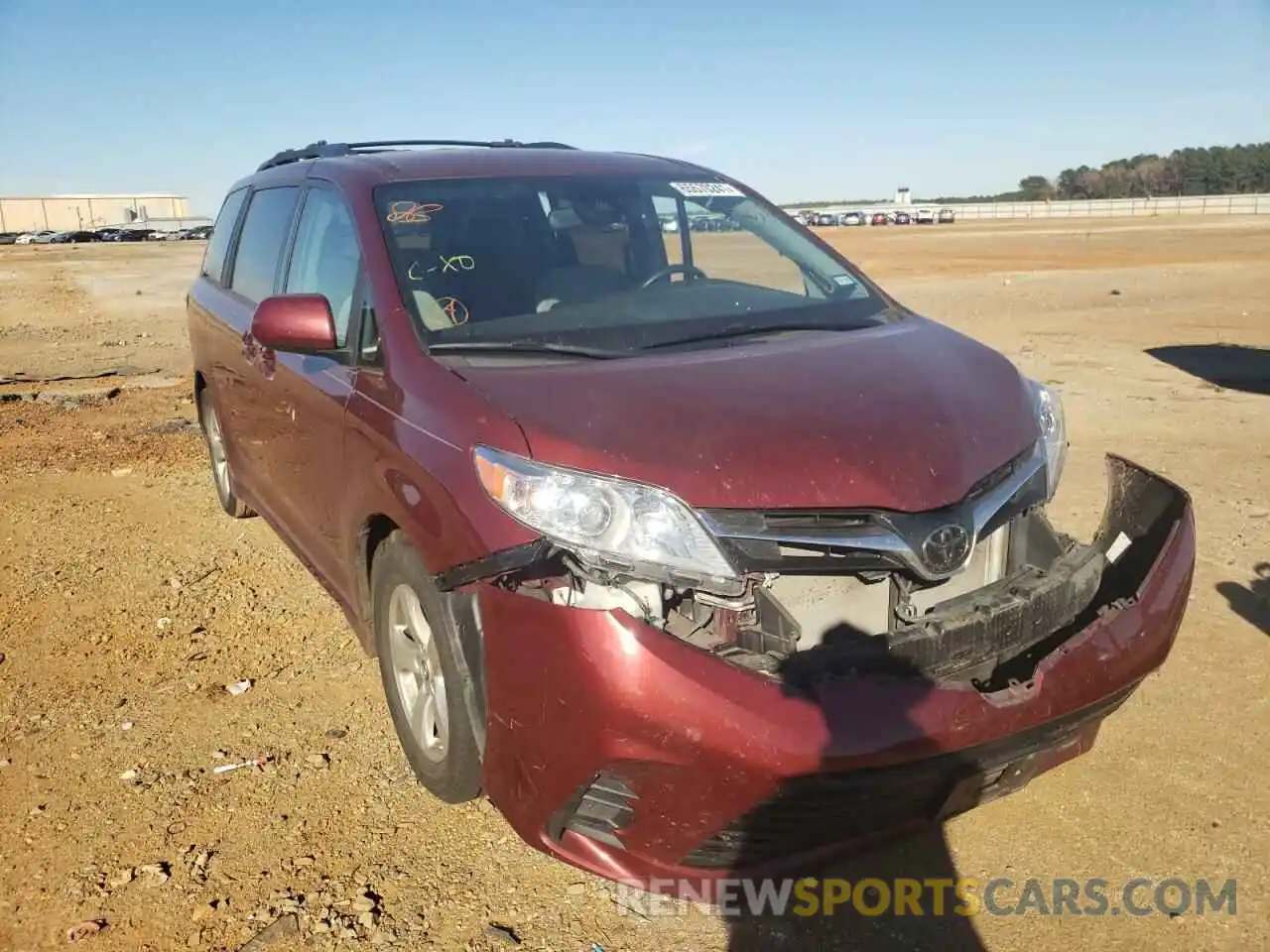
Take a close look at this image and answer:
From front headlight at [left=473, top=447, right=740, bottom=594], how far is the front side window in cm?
124

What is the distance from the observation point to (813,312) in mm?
3359

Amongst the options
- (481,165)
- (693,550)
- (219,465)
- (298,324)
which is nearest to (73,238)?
(219,465)

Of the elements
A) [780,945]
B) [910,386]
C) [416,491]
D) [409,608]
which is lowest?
[780,945]

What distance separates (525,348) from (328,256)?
→ 1155 mm

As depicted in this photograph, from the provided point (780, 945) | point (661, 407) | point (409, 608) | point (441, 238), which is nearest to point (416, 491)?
point (409, 608)

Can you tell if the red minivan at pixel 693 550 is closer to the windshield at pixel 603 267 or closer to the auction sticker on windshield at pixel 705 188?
the windshield at pixel 603 267

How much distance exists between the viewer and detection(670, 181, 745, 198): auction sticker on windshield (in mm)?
3977

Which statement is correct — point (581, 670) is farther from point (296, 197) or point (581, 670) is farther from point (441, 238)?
point (296, 197)

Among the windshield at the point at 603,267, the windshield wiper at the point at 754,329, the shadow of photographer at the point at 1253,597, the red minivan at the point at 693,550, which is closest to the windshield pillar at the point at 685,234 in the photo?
the windshield at the point at 603,267

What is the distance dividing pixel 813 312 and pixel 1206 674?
2.00m

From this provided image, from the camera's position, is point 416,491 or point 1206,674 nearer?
A: point 416,491

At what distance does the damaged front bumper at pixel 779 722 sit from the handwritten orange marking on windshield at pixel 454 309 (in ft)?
3.22

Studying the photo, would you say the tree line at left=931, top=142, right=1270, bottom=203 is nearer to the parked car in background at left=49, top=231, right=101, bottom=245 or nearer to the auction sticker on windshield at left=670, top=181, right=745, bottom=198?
the parked car in background at left=49, top=231, right=101, bottom=245

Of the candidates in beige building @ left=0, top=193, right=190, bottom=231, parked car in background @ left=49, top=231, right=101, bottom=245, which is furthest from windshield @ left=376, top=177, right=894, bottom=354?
beige building @ left=0, top=193, right=190, bottom=231
